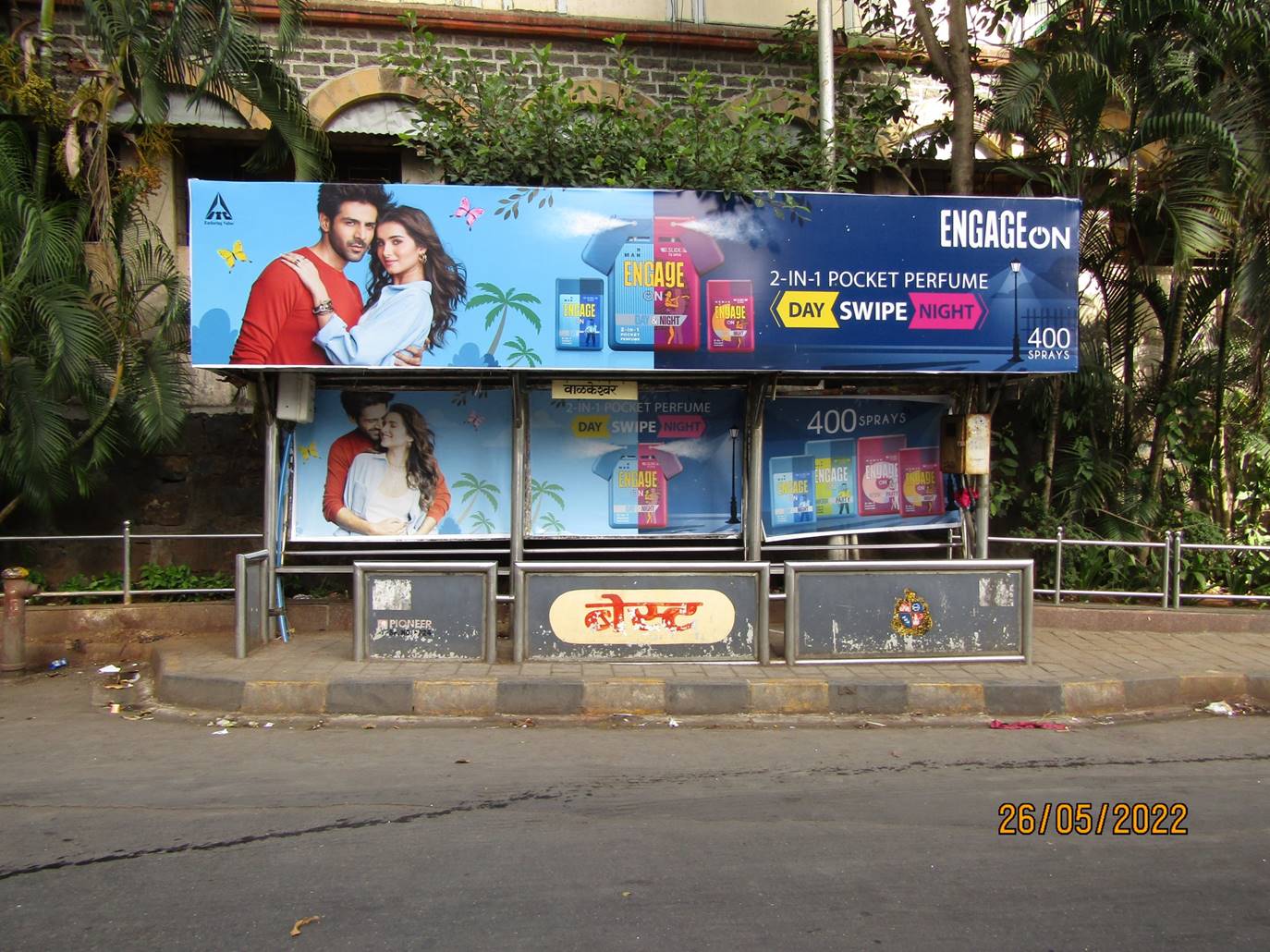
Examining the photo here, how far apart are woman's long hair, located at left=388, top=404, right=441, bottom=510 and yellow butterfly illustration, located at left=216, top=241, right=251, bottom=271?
71.2 inches

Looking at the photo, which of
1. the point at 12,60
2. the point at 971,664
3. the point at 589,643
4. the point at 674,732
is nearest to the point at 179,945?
the point at 674,732

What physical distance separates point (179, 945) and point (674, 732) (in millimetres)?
3717

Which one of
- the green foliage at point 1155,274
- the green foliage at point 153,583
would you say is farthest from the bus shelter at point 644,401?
the green foliage at point 1155,274

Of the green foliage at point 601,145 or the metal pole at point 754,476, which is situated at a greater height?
the green foliage at point 601,145

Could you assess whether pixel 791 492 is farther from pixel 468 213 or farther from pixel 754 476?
pixel 468 213

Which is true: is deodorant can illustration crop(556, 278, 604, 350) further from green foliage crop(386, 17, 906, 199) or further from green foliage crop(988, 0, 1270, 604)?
green foliage crop(988, 0, 1270, 604)

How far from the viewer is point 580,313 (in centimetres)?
782

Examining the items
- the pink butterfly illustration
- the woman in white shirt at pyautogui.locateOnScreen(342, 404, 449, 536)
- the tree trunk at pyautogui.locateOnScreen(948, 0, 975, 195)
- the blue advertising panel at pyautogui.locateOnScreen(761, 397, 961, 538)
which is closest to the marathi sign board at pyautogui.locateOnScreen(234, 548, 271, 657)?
the woman in white shirt at pyautogui.locateOnScreen(342, 404, 449, 536)

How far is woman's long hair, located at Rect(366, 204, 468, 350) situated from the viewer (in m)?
7.75

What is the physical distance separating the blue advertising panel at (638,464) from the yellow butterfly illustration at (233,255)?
2.69 meters

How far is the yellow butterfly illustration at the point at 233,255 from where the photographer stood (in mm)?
7598

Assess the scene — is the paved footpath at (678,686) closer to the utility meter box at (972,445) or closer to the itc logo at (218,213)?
the utility meter box at (972,445)
